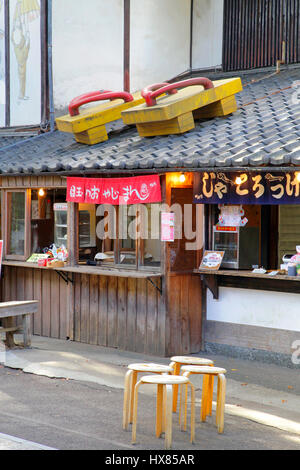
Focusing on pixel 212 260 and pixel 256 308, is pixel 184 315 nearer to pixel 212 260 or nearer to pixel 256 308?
pixel 212 260

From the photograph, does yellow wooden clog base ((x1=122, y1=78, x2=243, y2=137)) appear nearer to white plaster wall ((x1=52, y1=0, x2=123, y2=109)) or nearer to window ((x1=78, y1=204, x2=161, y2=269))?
window ((x1=78, y1=204, x2=161, y2=269))

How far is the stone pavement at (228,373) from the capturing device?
8961mm

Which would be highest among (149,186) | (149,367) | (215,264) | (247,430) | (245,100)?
(245,100)

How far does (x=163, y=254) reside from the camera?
1195 cm

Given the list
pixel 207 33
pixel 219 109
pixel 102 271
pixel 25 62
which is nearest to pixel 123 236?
A: pixel 102 271

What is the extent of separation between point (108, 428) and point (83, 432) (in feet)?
1.02

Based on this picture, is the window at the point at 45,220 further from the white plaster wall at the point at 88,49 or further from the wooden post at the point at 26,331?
the white plaster wall at the point at 88,49

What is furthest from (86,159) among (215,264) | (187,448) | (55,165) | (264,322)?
(187,448)

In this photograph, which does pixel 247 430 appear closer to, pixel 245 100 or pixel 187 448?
pixel 187 448

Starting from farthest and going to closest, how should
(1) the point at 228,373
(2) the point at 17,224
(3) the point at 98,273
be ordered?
(2) the point at 17,224
(3) the point at 98,273
(1) the point at 228,373

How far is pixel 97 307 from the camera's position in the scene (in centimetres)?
1320

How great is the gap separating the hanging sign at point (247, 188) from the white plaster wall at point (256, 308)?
1538mm

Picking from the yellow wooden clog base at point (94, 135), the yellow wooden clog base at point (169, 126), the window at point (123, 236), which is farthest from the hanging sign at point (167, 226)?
the yellow wooden clog base at point (94, 135)

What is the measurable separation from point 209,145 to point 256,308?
2.68 meters
